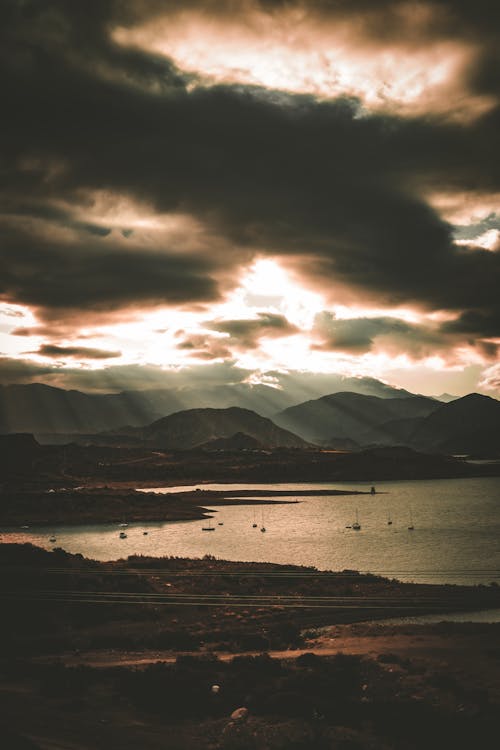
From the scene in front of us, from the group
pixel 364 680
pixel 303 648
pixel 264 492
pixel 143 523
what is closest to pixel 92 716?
pixel 364 680

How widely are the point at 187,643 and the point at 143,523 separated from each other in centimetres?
8537

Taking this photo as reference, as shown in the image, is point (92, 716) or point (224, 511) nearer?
point (92, 716)

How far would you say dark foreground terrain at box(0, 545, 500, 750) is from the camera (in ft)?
72.8

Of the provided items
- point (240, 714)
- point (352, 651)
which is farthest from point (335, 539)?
point (240, 714)

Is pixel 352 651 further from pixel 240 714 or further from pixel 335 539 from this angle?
pixel 335 539

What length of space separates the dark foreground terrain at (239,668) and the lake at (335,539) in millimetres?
17058

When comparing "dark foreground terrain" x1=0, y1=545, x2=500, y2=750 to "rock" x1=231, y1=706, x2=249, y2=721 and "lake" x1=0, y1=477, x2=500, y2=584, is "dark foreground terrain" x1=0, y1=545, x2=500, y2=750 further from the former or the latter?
"lake" x1=0, y1=477, x2=500, y2=584

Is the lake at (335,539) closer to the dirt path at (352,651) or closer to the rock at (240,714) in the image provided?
the dirt path at (352,651)

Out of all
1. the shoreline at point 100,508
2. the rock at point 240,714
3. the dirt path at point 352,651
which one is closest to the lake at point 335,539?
the shoreline at point 100,508

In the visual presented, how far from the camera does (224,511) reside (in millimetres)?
143375

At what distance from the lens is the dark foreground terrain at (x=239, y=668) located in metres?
22.2

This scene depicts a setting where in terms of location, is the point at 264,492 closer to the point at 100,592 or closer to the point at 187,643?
the point at 100,592

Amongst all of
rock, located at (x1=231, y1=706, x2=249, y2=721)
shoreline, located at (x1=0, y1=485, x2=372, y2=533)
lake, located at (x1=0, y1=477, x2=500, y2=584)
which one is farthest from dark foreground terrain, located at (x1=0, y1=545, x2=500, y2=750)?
shoreline, located at (x1=0, y1=485, x2=372, y2=533)

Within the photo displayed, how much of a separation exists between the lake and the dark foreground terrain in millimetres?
17058
